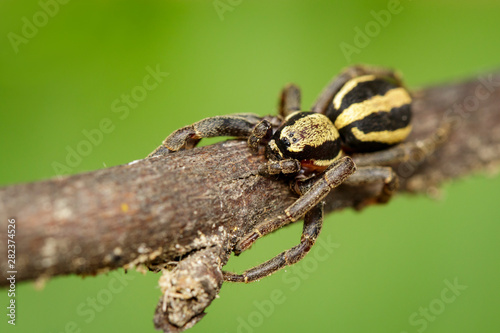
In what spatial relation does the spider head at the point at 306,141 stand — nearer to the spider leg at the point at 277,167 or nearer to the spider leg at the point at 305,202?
the spider leg at the point at 277,167

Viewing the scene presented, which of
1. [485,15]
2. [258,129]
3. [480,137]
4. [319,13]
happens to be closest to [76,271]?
[258,129]

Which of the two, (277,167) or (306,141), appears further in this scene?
(306,141)

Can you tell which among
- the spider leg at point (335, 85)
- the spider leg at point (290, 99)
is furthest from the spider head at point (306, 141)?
the spider leg at point (335, 85)

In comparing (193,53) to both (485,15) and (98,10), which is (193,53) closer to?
(98,10)

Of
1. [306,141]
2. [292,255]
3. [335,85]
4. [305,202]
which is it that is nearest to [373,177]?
[306,141]

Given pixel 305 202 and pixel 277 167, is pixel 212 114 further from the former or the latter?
pixel 305 202

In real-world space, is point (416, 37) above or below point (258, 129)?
above
